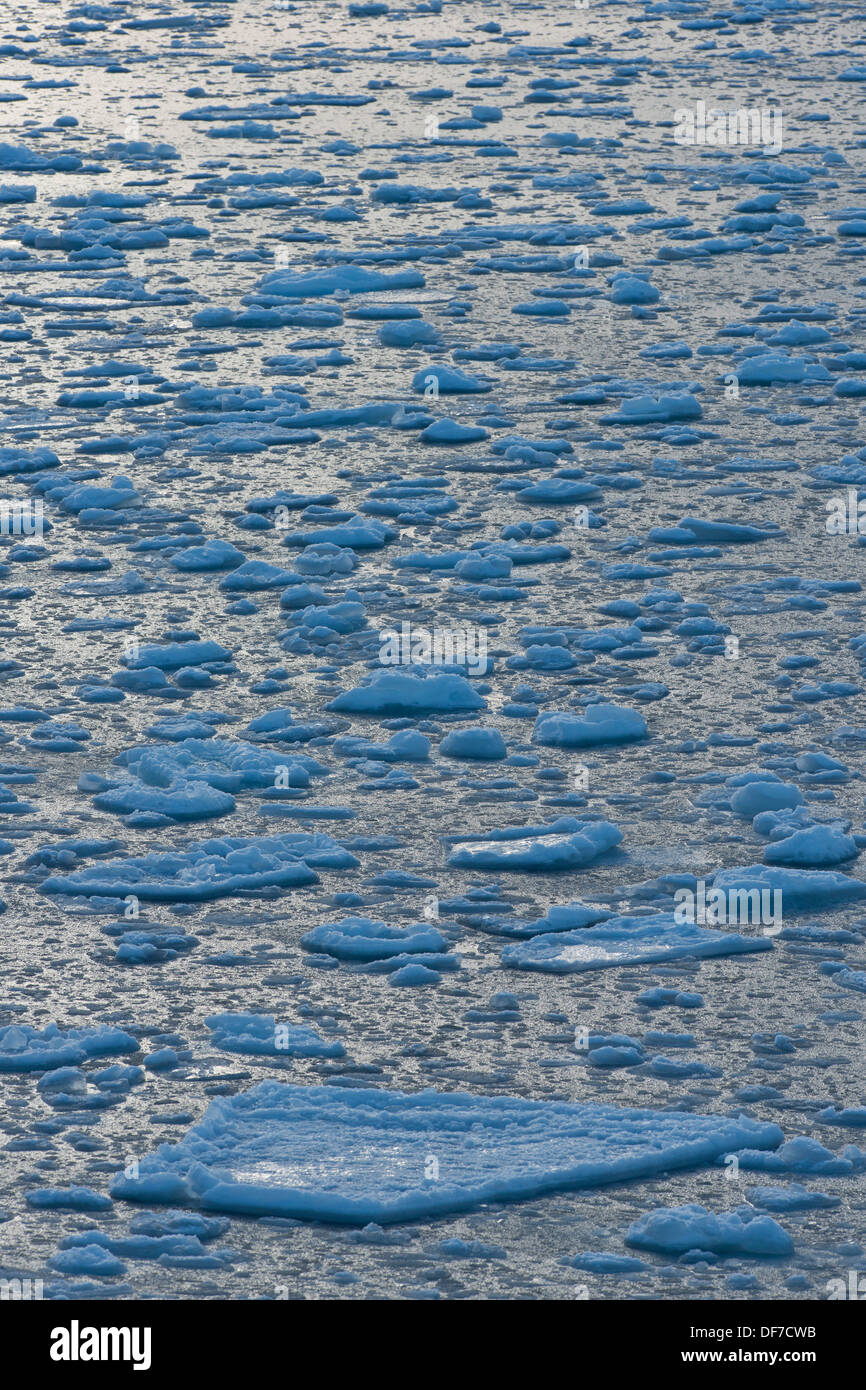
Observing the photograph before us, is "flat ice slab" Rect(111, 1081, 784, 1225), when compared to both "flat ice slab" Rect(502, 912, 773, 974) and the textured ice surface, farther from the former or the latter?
"flat ice slab" Rect(502, 912, 773, 974)

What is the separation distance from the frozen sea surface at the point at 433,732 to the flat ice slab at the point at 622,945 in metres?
0.01

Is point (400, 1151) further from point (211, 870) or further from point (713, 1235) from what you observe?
point (211, 870)

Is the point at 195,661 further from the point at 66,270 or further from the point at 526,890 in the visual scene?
the point at 66,270

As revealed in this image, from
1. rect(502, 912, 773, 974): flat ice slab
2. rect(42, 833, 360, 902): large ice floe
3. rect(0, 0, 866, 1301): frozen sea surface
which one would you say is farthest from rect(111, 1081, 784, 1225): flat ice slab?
rect(42, 833, 360, 902): large ice floe

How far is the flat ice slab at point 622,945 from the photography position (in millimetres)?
4156

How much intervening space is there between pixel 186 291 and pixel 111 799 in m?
4.57

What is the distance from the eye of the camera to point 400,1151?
140 inches

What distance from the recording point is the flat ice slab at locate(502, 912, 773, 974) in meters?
4.16

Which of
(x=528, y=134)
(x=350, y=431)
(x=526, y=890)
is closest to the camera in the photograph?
(x=526, y=890)

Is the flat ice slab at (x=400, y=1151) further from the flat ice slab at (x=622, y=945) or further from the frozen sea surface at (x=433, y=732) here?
the flat ice slab at (x=622, y=945)

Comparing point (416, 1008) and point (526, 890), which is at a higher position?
point (526, 890)

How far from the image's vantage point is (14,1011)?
3.96m
